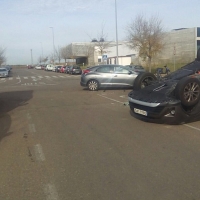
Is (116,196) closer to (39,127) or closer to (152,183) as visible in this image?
(152,183)

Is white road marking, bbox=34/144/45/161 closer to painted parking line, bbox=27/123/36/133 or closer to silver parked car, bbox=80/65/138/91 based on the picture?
painted parking line, bbox=27/123/36/133

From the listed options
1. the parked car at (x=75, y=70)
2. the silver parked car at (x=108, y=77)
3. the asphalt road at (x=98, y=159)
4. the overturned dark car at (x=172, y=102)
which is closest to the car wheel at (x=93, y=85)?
the silver parked car at (x=108, y=77)

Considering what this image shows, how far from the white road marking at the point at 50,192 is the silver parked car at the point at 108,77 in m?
13.2

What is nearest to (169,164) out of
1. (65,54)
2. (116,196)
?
(116,196)

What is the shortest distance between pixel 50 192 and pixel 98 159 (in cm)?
144

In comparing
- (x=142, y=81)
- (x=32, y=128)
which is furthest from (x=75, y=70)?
(x=32, y=128)

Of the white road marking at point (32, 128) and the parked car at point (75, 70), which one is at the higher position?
the parked car at point (75, 70)

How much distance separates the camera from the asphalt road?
3.94 meters

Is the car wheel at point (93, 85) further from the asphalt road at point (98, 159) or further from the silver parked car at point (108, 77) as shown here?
the asphalt road at point (98, 159)

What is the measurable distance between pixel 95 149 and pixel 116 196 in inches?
79.8

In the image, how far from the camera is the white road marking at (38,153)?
5.33 m

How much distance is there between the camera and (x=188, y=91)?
24.3 feet

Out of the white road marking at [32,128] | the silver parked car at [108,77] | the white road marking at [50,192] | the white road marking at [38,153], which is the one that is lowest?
the white road marking at [50,192]

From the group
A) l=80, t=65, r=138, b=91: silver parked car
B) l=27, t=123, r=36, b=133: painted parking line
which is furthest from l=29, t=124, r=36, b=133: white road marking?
l=80, t=65, r=138, b=91: silver parked car
